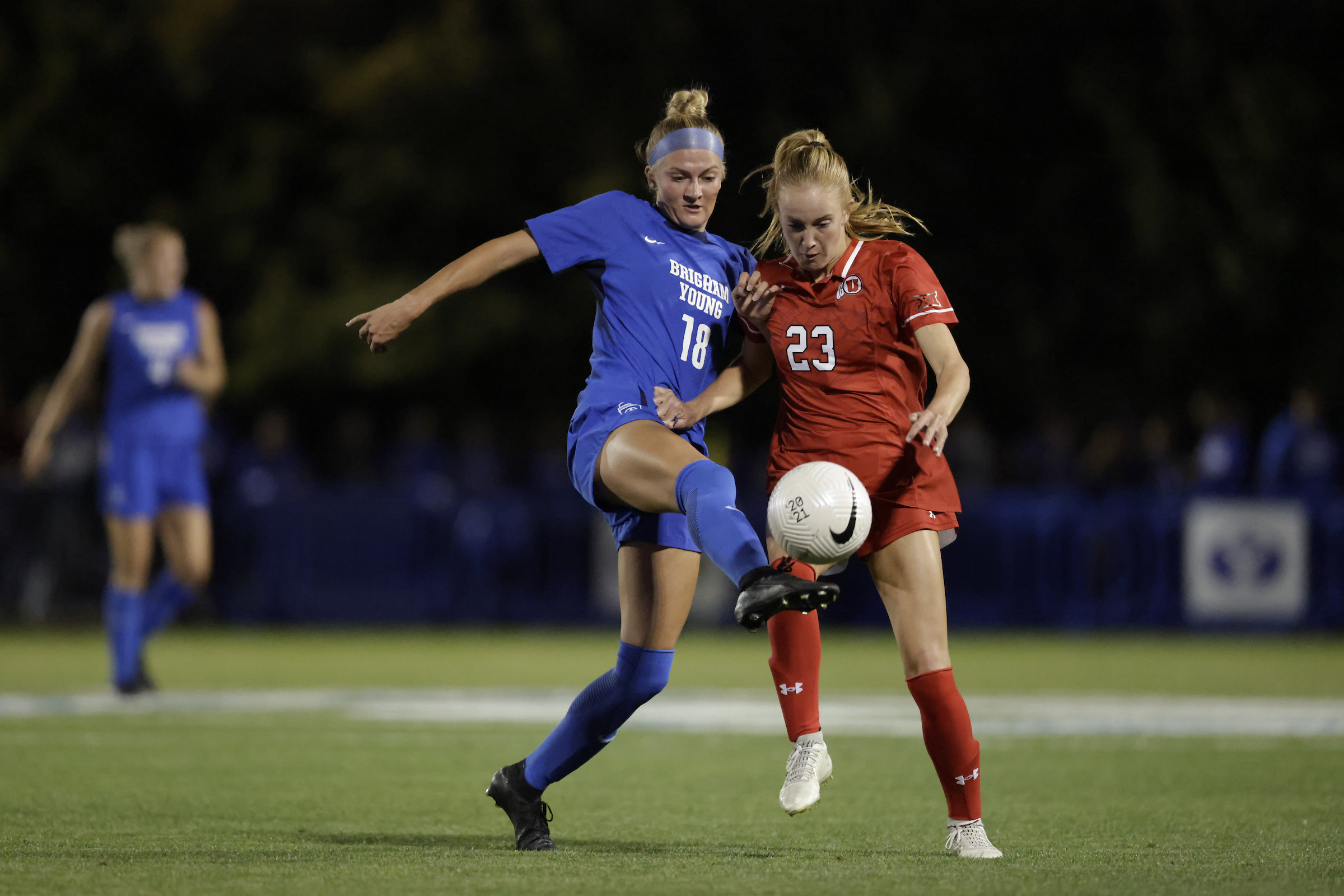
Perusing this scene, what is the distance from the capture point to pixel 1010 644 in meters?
15.7

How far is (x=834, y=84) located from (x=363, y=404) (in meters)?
7.94

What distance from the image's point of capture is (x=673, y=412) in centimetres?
554

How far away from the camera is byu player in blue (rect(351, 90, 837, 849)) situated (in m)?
5.29

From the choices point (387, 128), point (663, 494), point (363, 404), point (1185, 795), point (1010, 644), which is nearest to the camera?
point (663, 494)

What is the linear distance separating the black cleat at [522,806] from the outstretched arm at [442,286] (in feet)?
4.86

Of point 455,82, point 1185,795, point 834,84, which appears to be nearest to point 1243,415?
point 834,84

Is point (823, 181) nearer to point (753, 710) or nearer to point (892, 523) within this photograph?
point (892, 523)

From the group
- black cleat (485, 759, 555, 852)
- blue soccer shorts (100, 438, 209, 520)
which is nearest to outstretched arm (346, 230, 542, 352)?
black cleat (485, 759, 555, 852)

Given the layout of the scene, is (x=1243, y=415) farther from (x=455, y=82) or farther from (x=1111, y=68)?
(x=455, y=82)

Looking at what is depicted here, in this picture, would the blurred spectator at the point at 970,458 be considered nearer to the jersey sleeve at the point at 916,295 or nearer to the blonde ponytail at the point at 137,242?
the blonde ponytail at the point at 137,242

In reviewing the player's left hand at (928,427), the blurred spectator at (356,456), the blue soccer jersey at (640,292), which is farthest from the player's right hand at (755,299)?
the blurred spectator at (356,456)

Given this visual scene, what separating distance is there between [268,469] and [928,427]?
14.0m

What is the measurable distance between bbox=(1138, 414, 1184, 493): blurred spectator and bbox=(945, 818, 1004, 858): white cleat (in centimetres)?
1191

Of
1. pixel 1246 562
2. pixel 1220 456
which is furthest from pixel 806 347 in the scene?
pixel 1220 456
